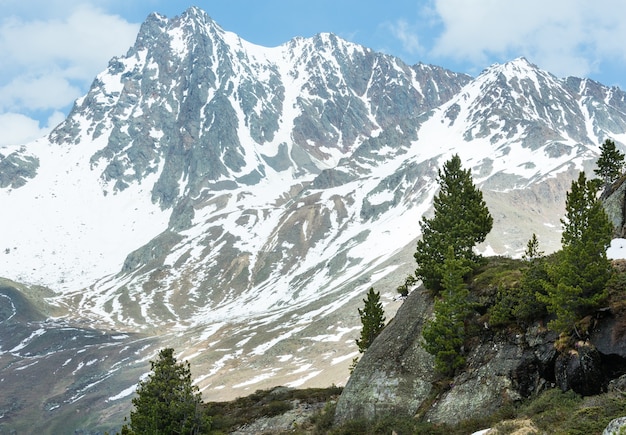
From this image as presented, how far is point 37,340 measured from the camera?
196375 millimetres

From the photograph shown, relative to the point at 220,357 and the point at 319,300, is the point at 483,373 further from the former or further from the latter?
the point at 319,300

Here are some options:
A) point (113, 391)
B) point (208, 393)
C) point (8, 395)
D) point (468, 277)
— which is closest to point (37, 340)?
point (8, 395)

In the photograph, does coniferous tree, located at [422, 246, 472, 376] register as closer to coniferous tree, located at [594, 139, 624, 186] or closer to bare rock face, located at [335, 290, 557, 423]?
bare rock face, located at [335, 290, 557, 423]

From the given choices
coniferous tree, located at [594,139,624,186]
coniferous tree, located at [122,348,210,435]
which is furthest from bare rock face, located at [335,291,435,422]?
coniferous tree, located at [594,139,624,186]

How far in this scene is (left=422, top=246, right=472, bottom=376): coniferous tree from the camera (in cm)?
3012

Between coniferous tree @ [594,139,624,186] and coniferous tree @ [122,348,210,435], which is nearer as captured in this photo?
coniferous tree @ [122,348,210,435]

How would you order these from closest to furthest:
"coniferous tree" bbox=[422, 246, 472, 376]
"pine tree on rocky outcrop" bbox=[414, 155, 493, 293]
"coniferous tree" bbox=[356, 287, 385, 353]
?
"coniferous tree" bbox=[422, 246, 472, 376] → "pine tree on rocky outcrop" bbox=[414, 155, 493, 293] → "coniferous tree" bbox=[356, 287, 385, 353]

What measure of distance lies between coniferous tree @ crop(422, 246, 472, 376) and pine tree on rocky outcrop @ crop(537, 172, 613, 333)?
6093 millimetres

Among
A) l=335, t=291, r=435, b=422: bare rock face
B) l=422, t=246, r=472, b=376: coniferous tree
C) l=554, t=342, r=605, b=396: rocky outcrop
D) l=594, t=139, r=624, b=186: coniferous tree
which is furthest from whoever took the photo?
l=594, t=139, r=624, b=186: coniferous tree

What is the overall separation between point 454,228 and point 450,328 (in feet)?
32.7

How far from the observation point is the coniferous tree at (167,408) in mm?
36500

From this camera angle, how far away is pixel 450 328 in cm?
3098

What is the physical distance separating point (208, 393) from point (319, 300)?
6950cm

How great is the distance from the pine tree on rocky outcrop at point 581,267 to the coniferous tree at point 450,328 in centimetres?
609
